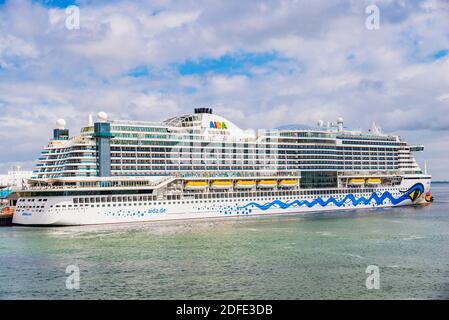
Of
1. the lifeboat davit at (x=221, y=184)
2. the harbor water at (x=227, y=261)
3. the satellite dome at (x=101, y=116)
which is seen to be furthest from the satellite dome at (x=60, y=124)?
the lifeboat davit at (x=221, y=184)

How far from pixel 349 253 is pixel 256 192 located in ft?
97.4

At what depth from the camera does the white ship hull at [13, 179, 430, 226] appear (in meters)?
53.5

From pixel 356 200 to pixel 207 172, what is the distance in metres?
23.3

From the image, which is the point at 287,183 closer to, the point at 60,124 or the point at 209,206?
the point at 209,206

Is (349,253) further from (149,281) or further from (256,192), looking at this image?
(256,192)

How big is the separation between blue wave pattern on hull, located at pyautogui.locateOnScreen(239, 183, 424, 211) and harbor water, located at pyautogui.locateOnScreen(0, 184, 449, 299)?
1234 cm

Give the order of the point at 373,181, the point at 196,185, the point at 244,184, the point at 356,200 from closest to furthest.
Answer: the point at 196,185, the point at 244,184, the point at 356,200, the point at 373,181

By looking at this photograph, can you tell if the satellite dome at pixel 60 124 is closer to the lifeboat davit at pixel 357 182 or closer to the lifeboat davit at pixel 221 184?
the lifeboat davit at pixel 221 184

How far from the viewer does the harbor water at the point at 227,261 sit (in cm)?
2820

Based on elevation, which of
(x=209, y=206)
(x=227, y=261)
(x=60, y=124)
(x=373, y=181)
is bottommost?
→ (x=227, y=261)

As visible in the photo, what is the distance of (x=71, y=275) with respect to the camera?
31375 mm

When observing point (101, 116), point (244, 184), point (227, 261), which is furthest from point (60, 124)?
point (227, 261)

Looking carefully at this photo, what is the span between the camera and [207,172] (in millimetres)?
64938

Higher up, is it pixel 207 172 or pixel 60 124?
pixel 60 124
